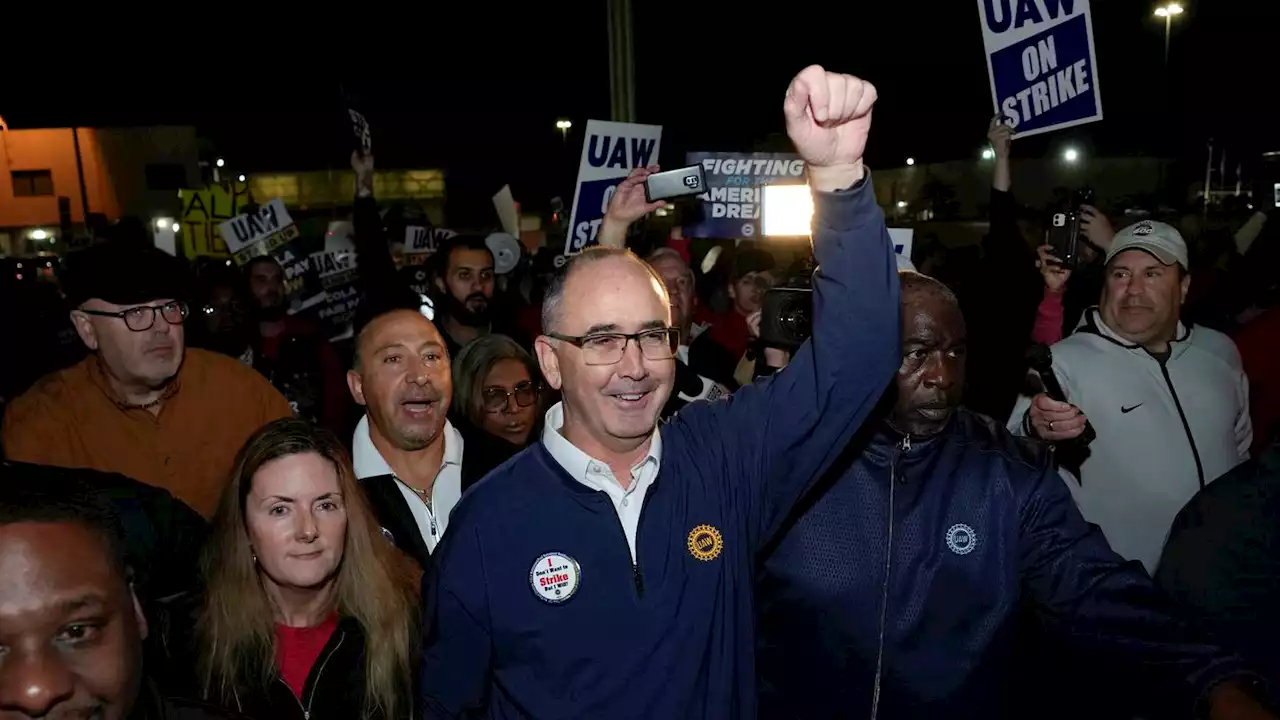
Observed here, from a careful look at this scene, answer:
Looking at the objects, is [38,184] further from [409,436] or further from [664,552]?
[664,552]

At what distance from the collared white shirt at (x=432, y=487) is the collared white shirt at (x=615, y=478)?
49.3 inches

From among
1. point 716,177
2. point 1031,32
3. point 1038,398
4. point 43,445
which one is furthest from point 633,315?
point 716,177

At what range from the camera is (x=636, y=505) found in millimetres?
2318

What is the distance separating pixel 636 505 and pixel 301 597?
1179mm

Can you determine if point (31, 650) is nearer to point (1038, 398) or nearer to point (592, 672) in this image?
point (592, 672)

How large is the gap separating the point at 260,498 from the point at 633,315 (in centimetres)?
132

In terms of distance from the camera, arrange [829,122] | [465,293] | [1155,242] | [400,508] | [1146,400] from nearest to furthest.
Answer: [829,122] → [400,508] → [1146,400] → [1155,242] → [465,293]

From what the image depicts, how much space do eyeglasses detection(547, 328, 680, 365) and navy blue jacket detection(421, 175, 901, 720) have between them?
0.27 metres

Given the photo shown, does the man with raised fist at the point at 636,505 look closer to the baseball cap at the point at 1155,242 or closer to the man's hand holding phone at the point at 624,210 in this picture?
the man's hand holding phone at the point at 624,210

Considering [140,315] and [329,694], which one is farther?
[140,315]

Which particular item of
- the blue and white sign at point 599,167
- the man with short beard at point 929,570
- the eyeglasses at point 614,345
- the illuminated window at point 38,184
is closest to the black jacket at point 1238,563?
the man with short beard at point 929,570

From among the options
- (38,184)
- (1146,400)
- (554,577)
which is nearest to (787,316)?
(554,577)

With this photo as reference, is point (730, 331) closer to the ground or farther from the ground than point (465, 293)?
closer to the ground

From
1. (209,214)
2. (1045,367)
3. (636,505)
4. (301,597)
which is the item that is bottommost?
(301,597)
